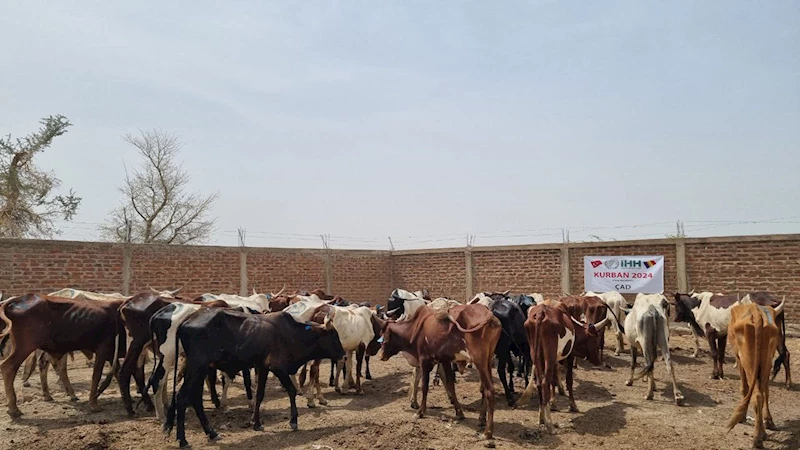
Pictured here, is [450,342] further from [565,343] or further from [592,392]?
[592,392]

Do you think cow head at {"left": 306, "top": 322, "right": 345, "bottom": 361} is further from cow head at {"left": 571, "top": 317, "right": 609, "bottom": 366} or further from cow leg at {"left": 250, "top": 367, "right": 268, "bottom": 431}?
cow head at {"left": 571, "top": 317, "right": 609, "bottom": 366}

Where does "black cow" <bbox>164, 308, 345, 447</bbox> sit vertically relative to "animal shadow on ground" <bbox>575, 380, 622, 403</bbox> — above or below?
above

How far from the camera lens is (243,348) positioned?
25.0ft

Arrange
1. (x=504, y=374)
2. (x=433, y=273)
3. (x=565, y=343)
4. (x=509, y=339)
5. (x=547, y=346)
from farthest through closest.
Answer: (x=433, y=273) → (x=509, y=339) → (x=504, y=374) → (x=565, y=343) → (x=547, y=346)

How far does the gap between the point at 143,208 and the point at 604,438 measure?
2827 cm

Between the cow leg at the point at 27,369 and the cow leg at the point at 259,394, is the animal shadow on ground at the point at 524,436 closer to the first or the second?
the cow leg at the point at 259,394

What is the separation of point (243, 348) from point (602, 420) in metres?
5.12

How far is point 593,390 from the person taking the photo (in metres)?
10.2

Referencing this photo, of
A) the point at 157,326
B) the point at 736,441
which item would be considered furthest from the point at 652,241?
the point at 157,326

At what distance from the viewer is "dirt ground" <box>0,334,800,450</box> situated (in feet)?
23.2

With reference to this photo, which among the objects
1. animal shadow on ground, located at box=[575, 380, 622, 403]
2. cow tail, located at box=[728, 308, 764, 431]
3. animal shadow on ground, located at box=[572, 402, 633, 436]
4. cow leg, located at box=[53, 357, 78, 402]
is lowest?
animal shadow on ground, located at box=[575, 380, 622, 403]

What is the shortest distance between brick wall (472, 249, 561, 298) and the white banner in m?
1.09

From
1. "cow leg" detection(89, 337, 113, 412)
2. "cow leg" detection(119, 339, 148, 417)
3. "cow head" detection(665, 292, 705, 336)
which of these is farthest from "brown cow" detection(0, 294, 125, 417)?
"cow head" detection(665, 292, 705, 336)

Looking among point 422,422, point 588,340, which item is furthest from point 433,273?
point 422,422
